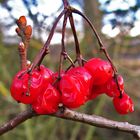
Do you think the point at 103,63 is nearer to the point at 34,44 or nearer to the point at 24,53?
the point at 24,53

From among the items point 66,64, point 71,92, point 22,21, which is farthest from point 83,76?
point 66,64

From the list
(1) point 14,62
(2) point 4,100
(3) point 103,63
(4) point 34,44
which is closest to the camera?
(3) point 103,63

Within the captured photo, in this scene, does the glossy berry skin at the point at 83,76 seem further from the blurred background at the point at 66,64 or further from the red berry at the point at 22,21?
the blurred background at the point at 66,64

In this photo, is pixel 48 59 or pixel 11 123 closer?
pixel 11 123

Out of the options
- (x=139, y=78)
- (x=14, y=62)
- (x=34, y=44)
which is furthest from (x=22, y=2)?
(x=139, y=78)

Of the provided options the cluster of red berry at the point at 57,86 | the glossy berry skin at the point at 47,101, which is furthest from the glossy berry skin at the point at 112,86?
the glossy berry skin at the point at 47,101

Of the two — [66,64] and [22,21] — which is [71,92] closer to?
[22,21]

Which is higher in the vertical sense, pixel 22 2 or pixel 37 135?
pixel 22 2
